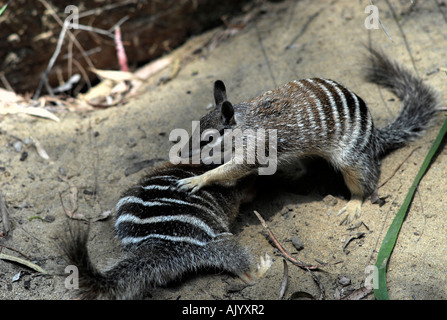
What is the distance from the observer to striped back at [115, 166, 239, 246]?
10.4 feet

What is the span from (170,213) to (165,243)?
0.23m

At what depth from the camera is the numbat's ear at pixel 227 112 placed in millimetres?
3450

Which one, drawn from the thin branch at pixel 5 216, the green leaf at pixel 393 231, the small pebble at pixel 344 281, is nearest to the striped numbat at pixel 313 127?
the green leaf at pixel 393 231

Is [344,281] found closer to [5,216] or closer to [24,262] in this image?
[24,262]

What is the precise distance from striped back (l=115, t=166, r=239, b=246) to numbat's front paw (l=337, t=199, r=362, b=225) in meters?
0.96

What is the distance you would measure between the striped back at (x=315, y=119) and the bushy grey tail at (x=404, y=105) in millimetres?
315

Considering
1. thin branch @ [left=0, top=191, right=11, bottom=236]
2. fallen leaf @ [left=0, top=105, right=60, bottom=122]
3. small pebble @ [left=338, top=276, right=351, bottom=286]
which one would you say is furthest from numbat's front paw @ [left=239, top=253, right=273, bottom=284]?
fallen leaf @ [left=0, top=105, right=60, bottom=122]

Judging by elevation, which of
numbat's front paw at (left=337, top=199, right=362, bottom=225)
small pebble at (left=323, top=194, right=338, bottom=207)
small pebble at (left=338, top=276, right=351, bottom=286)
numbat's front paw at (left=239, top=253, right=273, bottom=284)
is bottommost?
small pebble at (left=338, top=276, right=351, bottom=286)

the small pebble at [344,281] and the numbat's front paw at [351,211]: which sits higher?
the numbat's front paw at [351,211]

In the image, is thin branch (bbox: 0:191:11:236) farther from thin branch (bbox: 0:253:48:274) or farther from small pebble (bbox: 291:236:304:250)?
small pebble (bbox: 291:236:304:250)

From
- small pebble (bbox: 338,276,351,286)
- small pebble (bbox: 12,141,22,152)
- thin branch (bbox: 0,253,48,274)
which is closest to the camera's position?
small pebble (bbox: 338,276,351,286)

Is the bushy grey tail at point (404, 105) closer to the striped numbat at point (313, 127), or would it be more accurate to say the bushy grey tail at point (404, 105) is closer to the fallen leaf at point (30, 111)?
the striped numbat at point (313, 127)

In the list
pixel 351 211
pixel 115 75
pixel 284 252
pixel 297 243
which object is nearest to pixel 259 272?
pixel 284 252

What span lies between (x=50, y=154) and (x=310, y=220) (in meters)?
2.54
